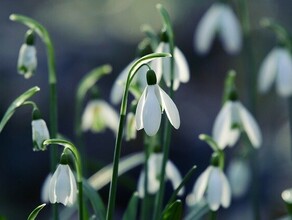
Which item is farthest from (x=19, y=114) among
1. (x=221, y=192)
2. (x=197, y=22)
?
(x=221, y=192)

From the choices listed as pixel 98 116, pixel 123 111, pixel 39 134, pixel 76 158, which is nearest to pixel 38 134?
pixel 39 134

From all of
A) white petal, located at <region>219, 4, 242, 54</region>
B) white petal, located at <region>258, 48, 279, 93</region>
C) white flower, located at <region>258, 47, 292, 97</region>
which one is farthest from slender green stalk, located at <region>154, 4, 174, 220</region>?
white petal, located at <region>219, 4, 242, 54</region>

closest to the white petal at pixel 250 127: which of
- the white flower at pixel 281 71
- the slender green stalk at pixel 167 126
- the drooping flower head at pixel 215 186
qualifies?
the drooping flower head at pixel 215 186

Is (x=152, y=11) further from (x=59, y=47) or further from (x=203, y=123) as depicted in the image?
(x=203, y=123)

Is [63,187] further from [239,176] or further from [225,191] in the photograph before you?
[239,176]

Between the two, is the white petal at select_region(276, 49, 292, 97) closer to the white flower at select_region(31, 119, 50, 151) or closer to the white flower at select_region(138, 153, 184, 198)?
the white flower at select_region(138, 153, 184, 198)

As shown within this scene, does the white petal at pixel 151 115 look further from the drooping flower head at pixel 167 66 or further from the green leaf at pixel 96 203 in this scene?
the green leaf at pixel 96 203
